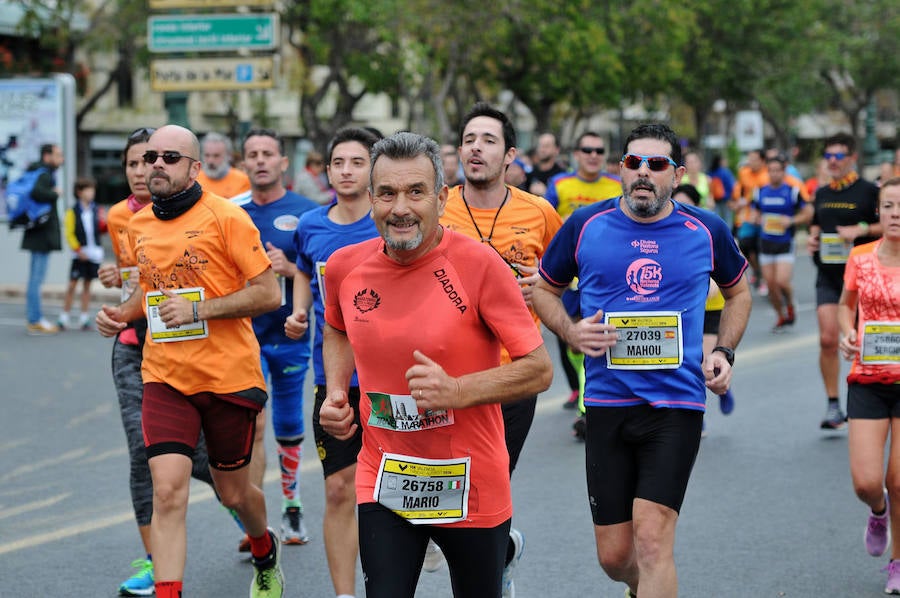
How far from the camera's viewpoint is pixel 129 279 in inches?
242

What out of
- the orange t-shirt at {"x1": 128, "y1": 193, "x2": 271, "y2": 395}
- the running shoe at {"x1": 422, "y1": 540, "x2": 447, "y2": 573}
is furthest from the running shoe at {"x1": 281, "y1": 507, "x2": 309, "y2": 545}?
the orange t-shirt at {"x1": 128, "y1": 193, "x2": 271, "y2": 395}

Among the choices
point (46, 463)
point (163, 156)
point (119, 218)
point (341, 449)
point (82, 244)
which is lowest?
point (46, 463)

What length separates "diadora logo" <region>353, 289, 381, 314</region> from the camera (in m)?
4.05

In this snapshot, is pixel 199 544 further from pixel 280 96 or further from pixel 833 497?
pixel 280 96

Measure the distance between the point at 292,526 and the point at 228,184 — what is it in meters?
2.29

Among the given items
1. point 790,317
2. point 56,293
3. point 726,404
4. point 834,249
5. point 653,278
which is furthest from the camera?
point 56,293

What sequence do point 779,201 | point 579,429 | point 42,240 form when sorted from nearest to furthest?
point 579,429
point 779,201
point 42,240

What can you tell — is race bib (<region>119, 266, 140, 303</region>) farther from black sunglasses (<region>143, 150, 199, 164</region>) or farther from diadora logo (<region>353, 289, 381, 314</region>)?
diadora logo (<region>353, 289, 381, 314</region>)

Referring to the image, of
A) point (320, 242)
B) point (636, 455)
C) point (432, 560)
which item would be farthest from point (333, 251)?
point (636, 455)

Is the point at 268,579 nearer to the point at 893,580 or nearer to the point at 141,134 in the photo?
the point at 141,134

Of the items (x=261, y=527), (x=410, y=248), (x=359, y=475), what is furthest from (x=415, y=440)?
(x=261, y=527)

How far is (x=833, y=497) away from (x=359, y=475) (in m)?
4.46

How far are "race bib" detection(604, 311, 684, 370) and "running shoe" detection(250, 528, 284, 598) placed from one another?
1847mm

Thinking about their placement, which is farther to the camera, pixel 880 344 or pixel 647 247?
pixel 880 344
